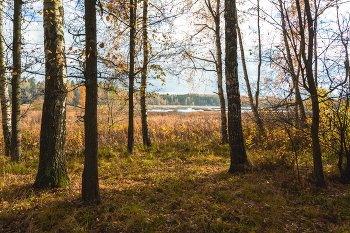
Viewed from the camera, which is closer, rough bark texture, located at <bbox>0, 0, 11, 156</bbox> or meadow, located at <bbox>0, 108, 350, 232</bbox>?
meadow, located at <bbox>0, 108, 350, 232</bbox>

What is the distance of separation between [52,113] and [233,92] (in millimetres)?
4493

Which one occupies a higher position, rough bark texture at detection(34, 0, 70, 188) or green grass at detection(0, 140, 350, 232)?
rough bark texture at detection(34, 0, 70, 188)

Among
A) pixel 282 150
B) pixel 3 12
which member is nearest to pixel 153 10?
pixel 3 12

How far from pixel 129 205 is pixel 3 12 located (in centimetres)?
762

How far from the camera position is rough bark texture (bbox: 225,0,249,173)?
200 inches

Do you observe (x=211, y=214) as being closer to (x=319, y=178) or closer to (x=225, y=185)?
(x=225, y=185)

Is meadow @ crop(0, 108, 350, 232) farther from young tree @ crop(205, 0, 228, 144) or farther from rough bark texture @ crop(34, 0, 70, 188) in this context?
young tree @ crop(205, 0, 228, 144)

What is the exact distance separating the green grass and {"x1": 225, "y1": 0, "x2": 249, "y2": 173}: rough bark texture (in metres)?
0.49

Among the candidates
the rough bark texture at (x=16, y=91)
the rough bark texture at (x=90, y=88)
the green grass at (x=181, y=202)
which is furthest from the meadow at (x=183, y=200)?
the rough bark texture at (x=16, y=91)

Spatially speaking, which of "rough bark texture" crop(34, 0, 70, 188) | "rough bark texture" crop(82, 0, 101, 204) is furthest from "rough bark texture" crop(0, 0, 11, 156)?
"rough bark texture" crop(82, 0, 101, 204)

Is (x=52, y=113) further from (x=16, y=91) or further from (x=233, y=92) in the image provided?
(x=233, y=92)

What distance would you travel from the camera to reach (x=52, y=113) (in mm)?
4031

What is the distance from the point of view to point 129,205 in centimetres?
353

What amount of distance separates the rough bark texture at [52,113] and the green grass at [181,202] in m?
0.34
